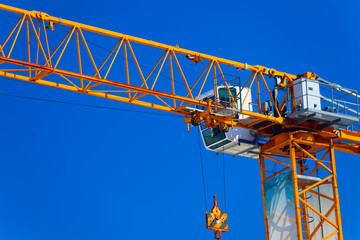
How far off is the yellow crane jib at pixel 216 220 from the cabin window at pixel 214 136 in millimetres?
5887

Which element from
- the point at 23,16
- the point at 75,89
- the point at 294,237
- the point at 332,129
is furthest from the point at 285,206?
the point at 23,16

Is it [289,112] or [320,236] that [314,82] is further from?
[320,236]

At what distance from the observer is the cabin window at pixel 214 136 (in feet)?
213

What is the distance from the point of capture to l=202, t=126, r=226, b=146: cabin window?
6494cm

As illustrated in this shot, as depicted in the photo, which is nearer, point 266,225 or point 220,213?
point 220,213

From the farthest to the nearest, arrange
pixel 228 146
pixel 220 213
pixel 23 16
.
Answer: pixel 228 146
pixel 220 213
pixel 23 16

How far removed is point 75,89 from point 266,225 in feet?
57.8

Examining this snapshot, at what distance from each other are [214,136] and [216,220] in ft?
23.7

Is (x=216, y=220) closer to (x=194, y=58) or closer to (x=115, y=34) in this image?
(x=194, y=58)

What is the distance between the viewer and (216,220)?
60.6 m

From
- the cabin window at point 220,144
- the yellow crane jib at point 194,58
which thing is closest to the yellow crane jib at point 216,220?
the cabin window at point 220,144

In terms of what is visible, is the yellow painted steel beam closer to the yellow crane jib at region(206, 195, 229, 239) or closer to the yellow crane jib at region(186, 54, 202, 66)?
the yellow crane jib at region(186, 54, 202, 66)

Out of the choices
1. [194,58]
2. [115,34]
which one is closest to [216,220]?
[194,58]

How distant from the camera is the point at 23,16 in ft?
181
